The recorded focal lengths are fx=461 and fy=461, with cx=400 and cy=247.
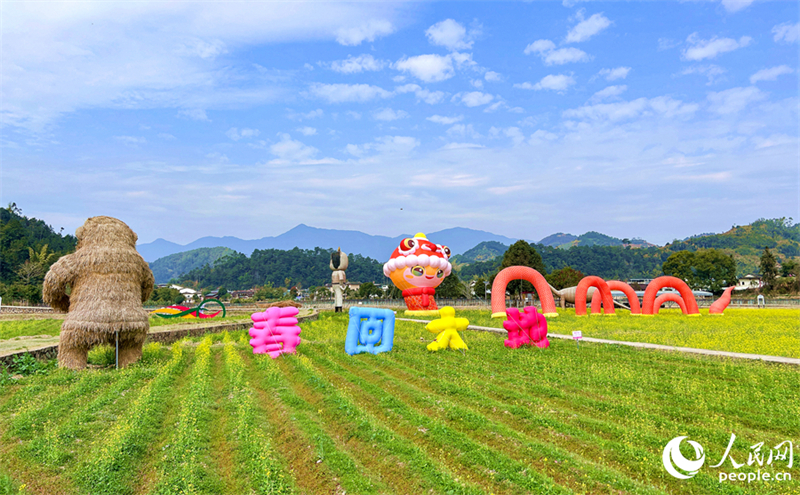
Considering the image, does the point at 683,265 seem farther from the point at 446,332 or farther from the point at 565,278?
the point at 446,332

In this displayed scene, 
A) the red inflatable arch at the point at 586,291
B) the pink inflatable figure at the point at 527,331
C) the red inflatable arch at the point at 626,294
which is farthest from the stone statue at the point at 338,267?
the pink inflatable figure at the point at 527,331

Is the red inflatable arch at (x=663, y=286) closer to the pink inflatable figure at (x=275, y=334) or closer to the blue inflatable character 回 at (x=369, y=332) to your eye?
the blue inflatable character 回 at (x=369, y=332)

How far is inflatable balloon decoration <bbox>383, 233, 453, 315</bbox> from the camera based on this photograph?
111 feet

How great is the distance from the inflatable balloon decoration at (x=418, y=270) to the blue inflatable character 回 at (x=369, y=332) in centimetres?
1522

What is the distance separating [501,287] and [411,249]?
286 inches

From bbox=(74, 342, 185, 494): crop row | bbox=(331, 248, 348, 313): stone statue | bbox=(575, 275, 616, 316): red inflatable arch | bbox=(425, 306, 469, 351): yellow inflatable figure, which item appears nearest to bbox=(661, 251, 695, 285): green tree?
bbox=(575, 275, 616, 316): red inflatable arch

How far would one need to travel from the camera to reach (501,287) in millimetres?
31453

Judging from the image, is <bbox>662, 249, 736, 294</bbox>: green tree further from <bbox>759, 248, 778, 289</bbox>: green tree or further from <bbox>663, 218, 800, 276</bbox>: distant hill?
<bbox>663, 218, 800, 276</bbox>: distant hill

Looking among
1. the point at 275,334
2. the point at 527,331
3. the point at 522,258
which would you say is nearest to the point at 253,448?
the point at 275,334

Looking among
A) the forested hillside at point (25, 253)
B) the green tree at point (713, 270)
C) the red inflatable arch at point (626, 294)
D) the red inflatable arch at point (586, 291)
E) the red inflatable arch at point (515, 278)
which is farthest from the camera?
the green tree at point (713, 270)

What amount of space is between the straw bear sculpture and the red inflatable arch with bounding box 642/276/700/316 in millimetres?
32624

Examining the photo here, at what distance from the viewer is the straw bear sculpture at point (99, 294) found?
42.5ft

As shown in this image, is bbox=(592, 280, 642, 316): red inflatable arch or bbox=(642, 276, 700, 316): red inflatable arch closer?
bbox=(642, 276, 700, 316): red inflatable arch

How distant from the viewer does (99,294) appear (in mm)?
13359
